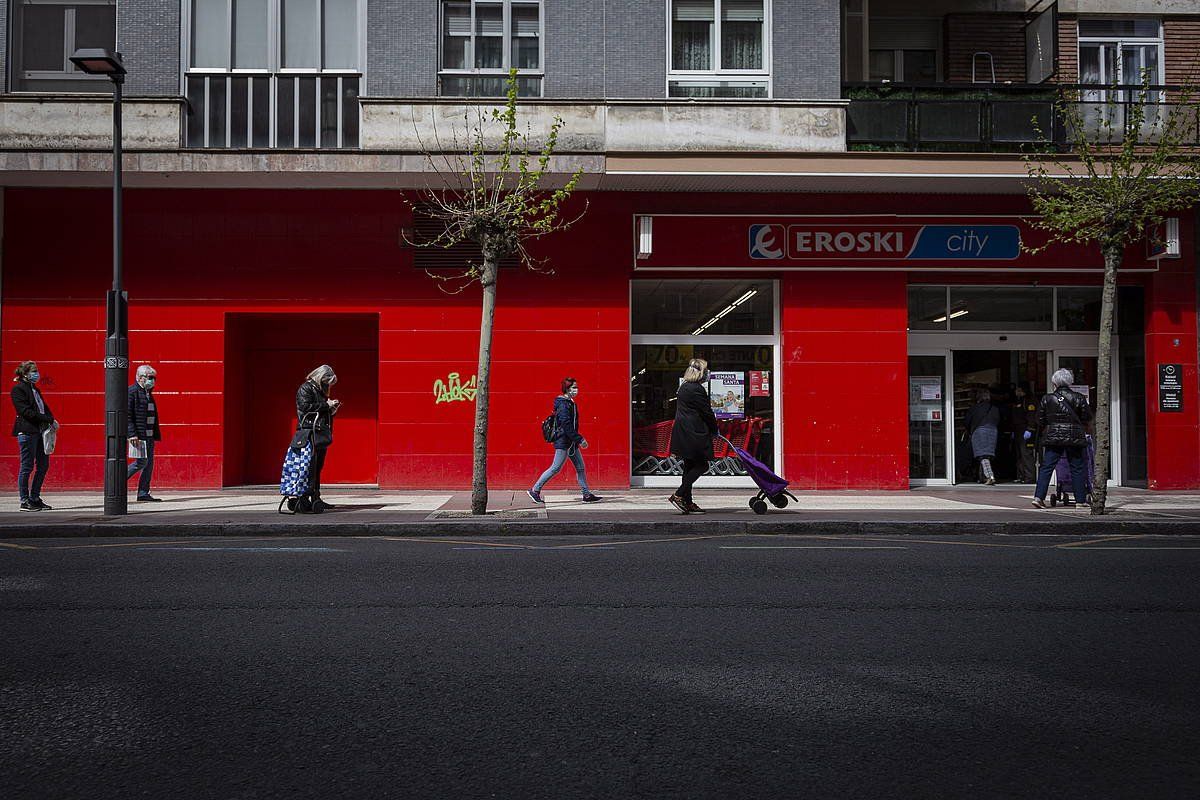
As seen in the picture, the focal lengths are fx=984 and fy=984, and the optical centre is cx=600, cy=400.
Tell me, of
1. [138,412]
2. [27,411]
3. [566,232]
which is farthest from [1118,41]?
[27,411]

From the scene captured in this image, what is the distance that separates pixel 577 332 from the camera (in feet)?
53.1

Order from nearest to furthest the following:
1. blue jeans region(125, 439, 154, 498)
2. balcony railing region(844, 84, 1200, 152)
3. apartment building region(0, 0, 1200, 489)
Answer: blue jeans region(125, 439, 154, 498)
apartment building region(0, 0, 1200, 489)
balcony railing region(844, 84, 1200, 152)

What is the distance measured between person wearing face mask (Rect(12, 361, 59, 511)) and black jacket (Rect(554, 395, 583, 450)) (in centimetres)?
652

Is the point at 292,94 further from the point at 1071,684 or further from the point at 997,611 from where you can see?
the point at 1071,684

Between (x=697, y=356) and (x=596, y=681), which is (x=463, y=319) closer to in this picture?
(x=697, y=356)

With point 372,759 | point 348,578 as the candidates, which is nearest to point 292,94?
point 348,578

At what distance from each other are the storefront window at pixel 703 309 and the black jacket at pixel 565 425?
317 cm

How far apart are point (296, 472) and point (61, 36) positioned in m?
9.61

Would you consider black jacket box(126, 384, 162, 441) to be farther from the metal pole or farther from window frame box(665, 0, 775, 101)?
window frame box(665, 0, 775, 101)

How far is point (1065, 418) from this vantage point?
1254 cm

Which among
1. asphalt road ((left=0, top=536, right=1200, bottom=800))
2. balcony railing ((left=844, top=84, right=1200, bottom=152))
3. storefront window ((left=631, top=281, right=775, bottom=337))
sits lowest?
asphalt road ((left=0, top=536, right=1200, bottom=800))

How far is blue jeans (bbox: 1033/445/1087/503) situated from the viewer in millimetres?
12688

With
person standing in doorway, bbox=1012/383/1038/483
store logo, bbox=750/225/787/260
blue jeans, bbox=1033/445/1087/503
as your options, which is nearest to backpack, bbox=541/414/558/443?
store logo, bbox=750/225/787/260

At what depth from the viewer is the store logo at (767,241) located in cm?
1616
